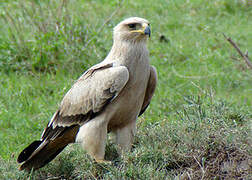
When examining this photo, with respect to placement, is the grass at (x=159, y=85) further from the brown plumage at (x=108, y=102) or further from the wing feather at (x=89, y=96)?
the wing feather at (x=89, y=96)

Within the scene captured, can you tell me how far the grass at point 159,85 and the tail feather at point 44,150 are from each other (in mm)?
90

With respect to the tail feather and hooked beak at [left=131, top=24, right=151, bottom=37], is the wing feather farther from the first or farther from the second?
hooked beak at [left=131, top=24, right=151, bottom=37]

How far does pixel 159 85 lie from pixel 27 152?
2830mm

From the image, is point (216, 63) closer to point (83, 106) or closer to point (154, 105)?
point (154, 105)

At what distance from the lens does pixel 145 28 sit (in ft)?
14.9

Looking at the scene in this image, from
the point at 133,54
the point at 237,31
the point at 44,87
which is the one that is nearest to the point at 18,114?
the point at 44,87

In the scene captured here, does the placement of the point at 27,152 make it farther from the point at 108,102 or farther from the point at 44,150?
the point at 108,102

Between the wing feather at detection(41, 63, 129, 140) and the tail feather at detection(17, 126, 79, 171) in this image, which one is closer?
the wing feather at detection(41, 63, 129, 140)

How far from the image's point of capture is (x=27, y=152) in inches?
184

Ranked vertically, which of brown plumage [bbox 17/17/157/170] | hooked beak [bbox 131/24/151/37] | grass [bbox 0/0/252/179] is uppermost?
hooked beak [bbox 131/24/151/37]

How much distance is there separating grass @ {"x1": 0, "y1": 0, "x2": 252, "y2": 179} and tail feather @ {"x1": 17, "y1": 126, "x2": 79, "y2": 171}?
9 cm

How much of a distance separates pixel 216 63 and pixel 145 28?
11.3 ft

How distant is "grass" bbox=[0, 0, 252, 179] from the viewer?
14.2 feet

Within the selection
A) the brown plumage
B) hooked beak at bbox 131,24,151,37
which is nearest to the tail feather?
the brown plumage
